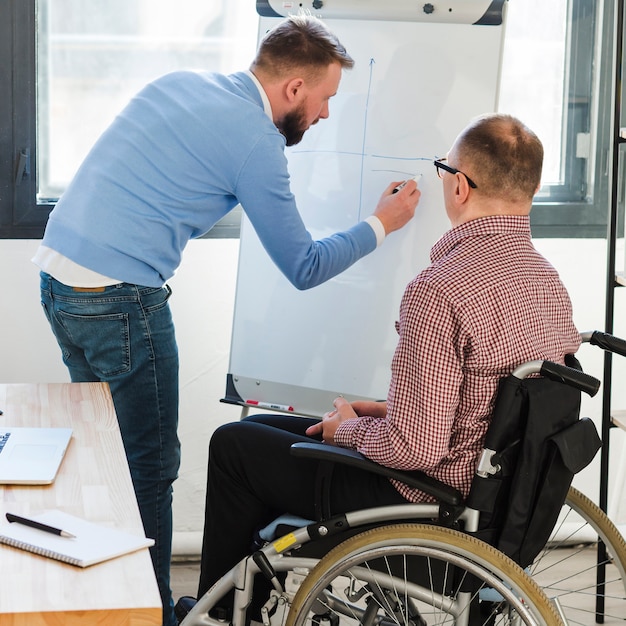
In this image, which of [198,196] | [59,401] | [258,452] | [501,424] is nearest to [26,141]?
[198,196]

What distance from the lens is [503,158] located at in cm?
167

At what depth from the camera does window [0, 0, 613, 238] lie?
270 cm

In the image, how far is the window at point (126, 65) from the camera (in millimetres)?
2703

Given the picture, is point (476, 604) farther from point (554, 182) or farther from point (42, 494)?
point (554, 182)

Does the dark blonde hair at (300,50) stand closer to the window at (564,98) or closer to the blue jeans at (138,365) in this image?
the blue jeans at (138,365)

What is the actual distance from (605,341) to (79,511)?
1.06 metres

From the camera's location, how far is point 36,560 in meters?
1.18

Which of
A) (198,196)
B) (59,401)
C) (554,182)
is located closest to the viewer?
(59,401)

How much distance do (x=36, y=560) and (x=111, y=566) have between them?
3.9 inches

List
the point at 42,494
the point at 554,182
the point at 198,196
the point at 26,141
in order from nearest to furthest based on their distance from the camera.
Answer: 1. the point at 42,494
2. the point at 198,196
3. the point at 26,141
4. the point at 554,182

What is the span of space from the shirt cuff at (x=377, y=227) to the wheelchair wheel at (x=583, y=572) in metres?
0.76

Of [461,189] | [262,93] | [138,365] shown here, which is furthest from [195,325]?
[461,189]

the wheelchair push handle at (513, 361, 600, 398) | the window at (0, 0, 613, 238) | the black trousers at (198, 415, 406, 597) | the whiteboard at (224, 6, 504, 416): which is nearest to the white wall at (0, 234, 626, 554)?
the window at (0, 0, 613, 238)

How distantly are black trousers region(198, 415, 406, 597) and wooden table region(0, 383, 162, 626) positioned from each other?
0.27 metres
